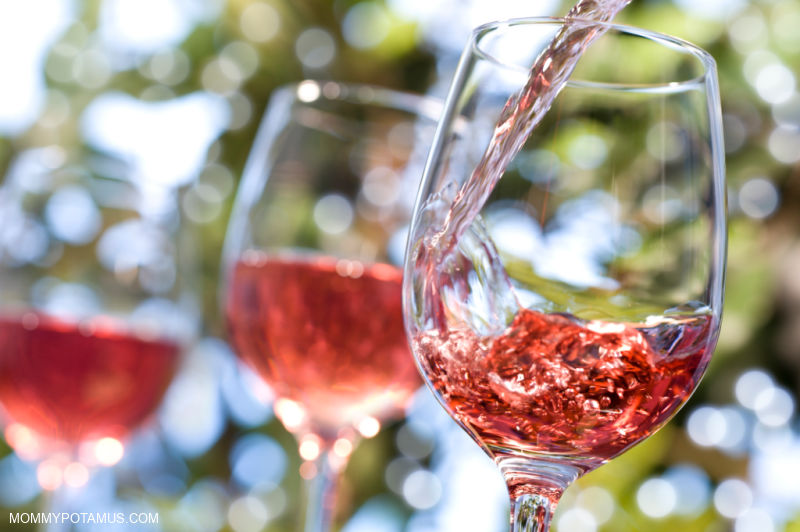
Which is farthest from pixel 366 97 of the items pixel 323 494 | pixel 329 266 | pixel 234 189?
pixel 234 189

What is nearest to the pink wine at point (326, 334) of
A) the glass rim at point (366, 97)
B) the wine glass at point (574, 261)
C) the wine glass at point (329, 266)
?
the wine glass at point (329, 266)

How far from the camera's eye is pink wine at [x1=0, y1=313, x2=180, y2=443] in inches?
30.2

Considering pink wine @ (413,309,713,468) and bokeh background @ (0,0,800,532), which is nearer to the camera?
pink wine @ (413,309,713,468)

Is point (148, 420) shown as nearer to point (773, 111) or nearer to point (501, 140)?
point (501, 140)

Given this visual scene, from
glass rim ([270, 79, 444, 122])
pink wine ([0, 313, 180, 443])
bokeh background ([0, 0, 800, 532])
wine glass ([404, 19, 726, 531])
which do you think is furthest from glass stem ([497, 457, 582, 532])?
bokeh background ([0, 0, 800, 532])

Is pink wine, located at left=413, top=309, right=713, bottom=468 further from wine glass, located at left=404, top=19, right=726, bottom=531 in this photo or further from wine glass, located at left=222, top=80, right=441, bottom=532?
wine glass, located at left=222, top=80, right=441, bottom=532

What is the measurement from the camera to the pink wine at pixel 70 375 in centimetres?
77

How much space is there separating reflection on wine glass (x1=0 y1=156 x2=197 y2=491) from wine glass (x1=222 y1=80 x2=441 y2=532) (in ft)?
0.46

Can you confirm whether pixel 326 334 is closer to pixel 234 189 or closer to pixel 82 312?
pixel 82 312

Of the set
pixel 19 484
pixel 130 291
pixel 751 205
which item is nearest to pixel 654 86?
pixel 130 291

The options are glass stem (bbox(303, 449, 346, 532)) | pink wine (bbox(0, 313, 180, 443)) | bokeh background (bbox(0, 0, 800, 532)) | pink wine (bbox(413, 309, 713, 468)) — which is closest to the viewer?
pink wine (bbox(413, 309, 713, 468))

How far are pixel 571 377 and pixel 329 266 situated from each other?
30 centimetres

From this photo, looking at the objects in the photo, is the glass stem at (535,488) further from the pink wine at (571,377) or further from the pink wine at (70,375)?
the pink wine at (70,375)

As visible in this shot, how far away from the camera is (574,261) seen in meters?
0.42
